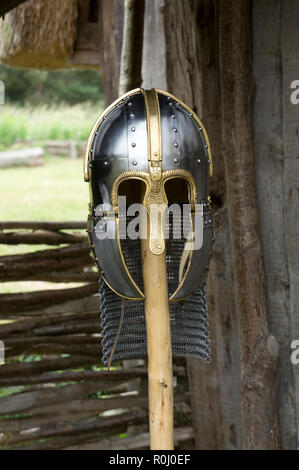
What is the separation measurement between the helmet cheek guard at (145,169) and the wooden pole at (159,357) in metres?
0.05

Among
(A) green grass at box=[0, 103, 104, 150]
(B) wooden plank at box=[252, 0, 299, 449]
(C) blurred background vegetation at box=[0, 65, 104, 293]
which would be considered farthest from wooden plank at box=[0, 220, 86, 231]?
(A) green grass at box=[0, 103, 104, 150]

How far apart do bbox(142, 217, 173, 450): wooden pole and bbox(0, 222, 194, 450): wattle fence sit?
1.46m

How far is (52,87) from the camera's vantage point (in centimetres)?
1631

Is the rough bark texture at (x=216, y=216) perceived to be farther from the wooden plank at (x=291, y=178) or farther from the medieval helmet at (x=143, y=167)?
the medieval helmet at (x=143, y=167)

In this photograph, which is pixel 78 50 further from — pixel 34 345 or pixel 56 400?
pixel 56 400

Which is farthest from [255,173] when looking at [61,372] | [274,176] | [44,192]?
[44,192]

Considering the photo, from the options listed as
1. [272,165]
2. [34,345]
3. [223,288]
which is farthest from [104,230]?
[34,345]

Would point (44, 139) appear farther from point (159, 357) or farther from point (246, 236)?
point (159, 357)

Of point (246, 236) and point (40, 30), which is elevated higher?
point (40, 30)

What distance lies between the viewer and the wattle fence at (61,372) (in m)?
3.25

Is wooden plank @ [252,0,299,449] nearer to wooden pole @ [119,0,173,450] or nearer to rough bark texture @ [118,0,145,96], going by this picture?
rough bark texture @ [118,0,145,96]

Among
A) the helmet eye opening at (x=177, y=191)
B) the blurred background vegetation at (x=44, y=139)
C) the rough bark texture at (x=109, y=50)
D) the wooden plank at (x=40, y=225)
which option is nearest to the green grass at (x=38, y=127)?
the blurred background vegetation at (x=44, y=139)

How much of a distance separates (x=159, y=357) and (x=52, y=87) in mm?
15299

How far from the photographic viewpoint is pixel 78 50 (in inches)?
170
